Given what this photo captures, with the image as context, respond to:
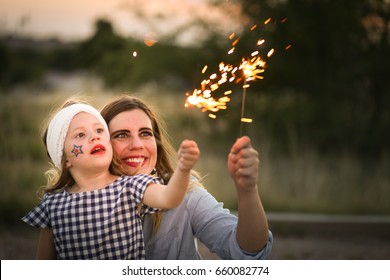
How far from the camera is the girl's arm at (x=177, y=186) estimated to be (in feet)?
5.04

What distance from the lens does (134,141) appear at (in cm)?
186

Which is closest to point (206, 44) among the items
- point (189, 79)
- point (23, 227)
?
point (189, 79)

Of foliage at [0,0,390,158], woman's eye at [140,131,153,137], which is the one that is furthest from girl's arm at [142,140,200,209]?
foliage at [0,0,390,158]

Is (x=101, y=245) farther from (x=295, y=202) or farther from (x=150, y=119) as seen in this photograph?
(x=295, y=202)

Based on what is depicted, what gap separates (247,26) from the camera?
5.85 meters

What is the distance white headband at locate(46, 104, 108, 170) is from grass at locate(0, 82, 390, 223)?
96.2 inches

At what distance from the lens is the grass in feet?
15.2

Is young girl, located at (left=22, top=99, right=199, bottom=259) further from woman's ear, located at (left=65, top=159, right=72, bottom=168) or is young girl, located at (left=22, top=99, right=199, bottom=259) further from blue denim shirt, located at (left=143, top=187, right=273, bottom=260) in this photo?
blue denim shirt, located at (left=143, top=187, right=273, bottom=260)

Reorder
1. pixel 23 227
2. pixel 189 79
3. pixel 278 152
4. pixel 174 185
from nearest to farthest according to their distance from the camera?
pixel 174 185
pixel 23 227
pixel 278 152
pixel 189 79

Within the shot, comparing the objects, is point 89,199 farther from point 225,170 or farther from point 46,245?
point 225,170

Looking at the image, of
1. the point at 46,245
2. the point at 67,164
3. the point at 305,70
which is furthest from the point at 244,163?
the point at 305,70

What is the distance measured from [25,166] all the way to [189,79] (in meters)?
2.04

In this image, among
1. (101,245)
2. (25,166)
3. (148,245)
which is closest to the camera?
(101,245)

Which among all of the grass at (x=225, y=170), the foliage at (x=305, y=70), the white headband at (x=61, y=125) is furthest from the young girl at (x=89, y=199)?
the foliage at (x=305, y=70)
